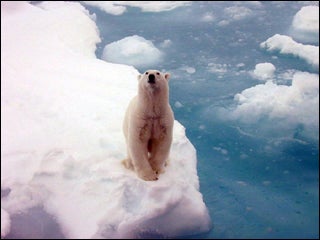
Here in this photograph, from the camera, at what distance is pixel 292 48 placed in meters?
5.11

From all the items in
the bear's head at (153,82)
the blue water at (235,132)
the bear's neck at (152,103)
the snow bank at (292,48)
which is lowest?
the blue water at (235,132)

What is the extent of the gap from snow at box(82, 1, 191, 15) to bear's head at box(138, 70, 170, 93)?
426cm

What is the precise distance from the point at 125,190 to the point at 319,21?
4.69m

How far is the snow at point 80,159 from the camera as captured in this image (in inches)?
99.2

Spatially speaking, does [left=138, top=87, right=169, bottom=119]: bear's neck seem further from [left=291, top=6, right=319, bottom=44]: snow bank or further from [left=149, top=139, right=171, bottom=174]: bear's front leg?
[left=291, top=6, right=319, bottom=44]: snow bank

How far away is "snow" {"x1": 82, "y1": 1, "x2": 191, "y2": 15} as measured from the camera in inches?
261

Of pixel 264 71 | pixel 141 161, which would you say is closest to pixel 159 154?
pixel 141 161


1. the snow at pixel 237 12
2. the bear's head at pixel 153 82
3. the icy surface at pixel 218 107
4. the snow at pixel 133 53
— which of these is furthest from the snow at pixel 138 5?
the bear's head at pixel 153 82

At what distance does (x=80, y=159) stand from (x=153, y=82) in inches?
33.0

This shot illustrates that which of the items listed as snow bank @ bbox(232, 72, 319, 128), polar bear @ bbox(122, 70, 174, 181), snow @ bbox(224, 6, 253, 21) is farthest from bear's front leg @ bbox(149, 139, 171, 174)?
snow @ bbox(224, 6, 253, 21)

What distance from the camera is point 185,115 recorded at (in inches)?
159

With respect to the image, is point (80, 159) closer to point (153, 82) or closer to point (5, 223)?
point (5, 223)

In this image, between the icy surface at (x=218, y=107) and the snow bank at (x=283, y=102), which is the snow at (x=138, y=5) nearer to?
the icy surface at (x=218, y=107)

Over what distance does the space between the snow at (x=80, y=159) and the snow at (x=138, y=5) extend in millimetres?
2470
